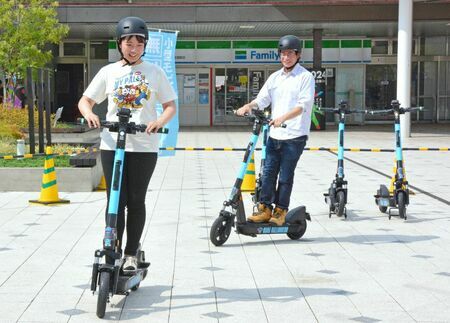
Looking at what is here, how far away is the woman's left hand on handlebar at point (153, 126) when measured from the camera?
497 centimetres

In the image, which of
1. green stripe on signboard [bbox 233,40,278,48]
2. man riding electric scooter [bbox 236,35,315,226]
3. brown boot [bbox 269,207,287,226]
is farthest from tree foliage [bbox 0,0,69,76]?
brown boot [bbox 269,207,287,226]

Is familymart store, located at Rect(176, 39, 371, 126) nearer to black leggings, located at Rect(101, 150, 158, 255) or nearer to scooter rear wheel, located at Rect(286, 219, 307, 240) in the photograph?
scooter rear wheel, located at Rect(286, 219, 307, 240)

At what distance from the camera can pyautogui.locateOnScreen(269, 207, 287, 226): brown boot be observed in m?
7.45

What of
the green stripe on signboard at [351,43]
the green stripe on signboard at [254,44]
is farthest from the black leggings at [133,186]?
the green stripe on signboard at [351,43]

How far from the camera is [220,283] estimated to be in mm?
5863

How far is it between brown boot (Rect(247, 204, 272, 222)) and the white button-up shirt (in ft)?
2.23

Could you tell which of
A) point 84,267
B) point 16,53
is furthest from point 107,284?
point 16,53

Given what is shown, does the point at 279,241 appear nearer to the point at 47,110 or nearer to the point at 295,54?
the point at 295,54

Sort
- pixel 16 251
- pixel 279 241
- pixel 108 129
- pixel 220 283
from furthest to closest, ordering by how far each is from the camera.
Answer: pixel 279 241 < pixel 16 251 < pixel 220 283 < pixel 108 129

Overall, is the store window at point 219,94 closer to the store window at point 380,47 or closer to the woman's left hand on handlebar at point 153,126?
the store window at point 380,47

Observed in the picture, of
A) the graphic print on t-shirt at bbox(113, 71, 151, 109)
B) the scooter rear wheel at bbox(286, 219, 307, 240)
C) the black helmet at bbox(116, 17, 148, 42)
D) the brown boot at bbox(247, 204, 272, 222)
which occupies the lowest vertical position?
the scooter rear wheel at bbox(286, 219, 307, 240)

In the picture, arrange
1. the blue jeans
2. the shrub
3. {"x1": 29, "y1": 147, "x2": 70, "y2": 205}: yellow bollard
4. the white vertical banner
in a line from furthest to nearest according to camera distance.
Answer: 1. the shrub
2. the white vertical banner
3. {"x1": 29, "y1": 147, "x2": 70, "y2": 205}: yellow bollard
4. the blue jeans

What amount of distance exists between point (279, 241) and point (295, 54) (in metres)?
1.74

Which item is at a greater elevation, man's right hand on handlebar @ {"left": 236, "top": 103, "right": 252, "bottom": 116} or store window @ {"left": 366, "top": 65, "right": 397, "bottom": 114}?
store window @ {"left": 366, "top": 65, "right": 397, "bottom": 114}
